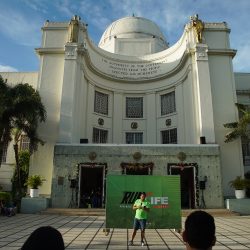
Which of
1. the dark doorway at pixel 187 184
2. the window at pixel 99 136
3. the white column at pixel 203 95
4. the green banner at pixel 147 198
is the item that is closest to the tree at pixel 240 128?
the white column at pixel 203 95

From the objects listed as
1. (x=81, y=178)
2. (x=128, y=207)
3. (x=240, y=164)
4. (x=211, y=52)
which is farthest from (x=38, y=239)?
(x=211, y=52)

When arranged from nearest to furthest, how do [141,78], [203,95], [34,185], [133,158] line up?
[34,185] < [133,158] < [203,95] < [141,78]

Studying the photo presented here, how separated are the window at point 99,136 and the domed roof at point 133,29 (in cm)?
1245

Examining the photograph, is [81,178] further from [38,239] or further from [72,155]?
[38,239]

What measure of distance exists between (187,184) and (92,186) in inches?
281

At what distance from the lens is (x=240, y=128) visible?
2325cm

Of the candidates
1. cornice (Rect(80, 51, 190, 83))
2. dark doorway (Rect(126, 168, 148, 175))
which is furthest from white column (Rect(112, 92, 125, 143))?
dark doorway (Rect(126, 168, 148, 175))

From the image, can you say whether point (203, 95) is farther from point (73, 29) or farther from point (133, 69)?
point (73, 29)

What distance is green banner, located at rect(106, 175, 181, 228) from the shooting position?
1163cm

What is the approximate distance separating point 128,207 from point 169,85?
19.9 meters

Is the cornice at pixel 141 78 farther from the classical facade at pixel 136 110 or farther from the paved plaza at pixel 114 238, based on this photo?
the paved plaza at pixel 114 238

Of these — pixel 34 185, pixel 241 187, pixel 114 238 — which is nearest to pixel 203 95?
pixel 241 187

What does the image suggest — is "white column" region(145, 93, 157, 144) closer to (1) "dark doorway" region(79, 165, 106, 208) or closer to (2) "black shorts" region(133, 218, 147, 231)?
(1) "dark doorway" region(79, 165, 106, 208)

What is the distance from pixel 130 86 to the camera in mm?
31234
